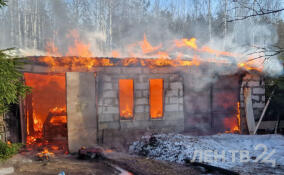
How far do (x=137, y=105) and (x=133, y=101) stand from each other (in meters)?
0.24

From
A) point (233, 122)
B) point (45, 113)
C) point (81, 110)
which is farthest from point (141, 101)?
point (45, 113)

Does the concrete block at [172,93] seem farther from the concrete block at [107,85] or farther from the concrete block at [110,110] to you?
the concrete block at [107,85]

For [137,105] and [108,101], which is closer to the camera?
[108,101]

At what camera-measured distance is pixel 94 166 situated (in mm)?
7246

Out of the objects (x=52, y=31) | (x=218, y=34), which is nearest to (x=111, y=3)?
(x=52, y=31)

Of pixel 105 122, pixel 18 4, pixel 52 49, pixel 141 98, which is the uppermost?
pixel 18 4

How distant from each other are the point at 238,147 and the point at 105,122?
5.14 m

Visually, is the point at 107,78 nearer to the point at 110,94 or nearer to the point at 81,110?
the point at 110,94

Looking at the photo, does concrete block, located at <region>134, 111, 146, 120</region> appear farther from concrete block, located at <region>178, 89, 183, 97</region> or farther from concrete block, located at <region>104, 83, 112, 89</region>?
concrete block, located at <region>178, 89, 183, 97</region>

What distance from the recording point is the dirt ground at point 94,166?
21.0 ft

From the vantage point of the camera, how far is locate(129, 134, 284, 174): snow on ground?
6.38 metres

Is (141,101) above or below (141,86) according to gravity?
below

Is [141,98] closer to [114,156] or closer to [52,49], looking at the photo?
[114,156]

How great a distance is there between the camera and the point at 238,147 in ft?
26.7
